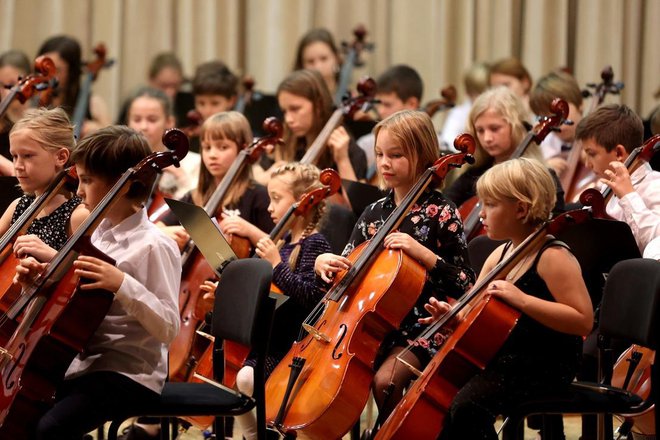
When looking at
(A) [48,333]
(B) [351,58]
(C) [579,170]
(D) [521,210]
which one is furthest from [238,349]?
(B) [351,58]

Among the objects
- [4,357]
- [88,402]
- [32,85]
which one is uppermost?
[32,85]

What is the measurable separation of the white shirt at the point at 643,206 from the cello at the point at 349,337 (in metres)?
0.64

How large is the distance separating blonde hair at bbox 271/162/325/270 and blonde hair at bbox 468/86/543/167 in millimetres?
818

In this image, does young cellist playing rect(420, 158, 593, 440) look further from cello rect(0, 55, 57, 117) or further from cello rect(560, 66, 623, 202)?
cello rect(0, 55, 57, 117)

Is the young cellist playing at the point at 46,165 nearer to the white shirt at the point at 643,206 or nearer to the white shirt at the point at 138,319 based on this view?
the white shirt at the point at 138,319

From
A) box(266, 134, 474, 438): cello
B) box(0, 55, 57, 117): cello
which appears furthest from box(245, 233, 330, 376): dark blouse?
box(0, 55, 57, 117): cello

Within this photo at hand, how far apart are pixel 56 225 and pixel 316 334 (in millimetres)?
872

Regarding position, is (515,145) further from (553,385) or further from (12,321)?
(12,321)

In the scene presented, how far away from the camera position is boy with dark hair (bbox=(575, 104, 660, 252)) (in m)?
3.47

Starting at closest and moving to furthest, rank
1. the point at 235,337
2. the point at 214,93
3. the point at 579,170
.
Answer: the point at 235,337 → the point at 579,170 → the point at 214,93

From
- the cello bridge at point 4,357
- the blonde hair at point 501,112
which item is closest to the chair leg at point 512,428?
the cello bridge at point 4,357

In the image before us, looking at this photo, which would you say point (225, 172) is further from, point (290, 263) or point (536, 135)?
point (536, 135)

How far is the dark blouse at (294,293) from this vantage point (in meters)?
3.58

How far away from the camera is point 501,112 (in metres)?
4.27
